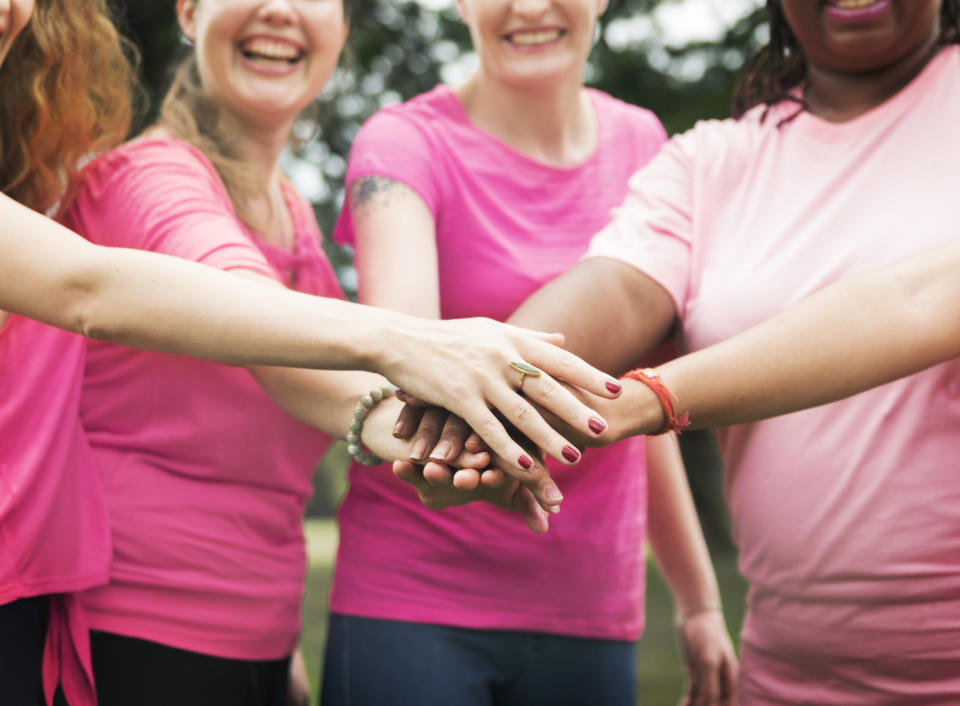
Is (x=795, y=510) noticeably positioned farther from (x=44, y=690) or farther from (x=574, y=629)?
(x=44, y=690)

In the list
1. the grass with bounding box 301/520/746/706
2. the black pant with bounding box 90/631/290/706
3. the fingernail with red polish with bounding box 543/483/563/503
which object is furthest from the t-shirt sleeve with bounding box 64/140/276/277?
the grass with bounding box 301/520/746/706

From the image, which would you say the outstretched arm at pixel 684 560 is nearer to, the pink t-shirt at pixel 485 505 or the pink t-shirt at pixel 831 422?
the pink t-shirt at pixel 485 505

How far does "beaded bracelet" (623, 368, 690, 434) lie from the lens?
1.98 m

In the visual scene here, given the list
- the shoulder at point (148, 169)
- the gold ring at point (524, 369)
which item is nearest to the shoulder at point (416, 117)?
the shoulder at point (148, 169)

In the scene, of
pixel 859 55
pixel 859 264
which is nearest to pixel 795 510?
pixel 859 264

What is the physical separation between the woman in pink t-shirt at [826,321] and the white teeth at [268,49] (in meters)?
0.86

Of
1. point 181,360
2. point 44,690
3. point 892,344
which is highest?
point 892,344

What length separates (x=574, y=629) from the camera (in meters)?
2.45

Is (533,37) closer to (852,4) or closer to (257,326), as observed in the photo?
(852,4)

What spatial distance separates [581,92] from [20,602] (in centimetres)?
170

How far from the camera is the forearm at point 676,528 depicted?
9.39ft

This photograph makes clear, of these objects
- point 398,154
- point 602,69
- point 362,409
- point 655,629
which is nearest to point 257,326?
point 362,409

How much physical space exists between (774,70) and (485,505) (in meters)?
1.11

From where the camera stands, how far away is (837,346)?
6.23 feet
